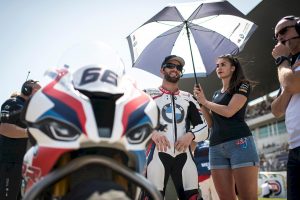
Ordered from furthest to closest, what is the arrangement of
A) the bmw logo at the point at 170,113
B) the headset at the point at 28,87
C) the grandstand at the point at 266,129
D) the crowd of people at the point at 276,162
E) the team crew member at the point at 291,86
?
1. the grandstand at the point at 266,129
2. the crowd of people at the point at 276,162
3. the bmw logo at the point at 170,113
4. the headset at the point at 28,87
5. the team crew member at the point at 291,86

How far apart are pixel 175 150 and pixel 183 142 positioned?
4.9 inches

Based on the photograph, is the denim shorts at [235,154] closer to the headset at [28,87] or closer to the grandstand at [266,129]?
the headset at [28,87]

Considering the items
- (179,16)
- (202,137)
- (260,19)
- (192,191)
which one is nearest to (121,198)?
(192,191)

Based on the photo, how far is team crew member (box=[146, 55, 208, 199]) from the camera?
11.9 ft

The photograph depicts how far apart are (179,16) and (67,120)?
3.59 metres

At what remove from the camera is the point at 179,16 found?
4.93m

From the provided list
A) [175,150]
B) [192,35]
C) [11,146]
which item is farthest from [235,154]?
[11,146]

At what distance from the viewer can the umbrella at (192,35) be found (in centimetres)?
489

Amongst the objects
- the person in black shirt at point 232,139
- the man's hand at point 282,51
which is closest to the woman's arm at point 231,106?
the person in black shirt at point 232,139

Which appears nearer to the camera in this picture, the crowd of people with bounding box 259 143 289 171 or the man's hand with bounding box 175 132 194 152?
the man's hand with bounding box 175 132 194 152

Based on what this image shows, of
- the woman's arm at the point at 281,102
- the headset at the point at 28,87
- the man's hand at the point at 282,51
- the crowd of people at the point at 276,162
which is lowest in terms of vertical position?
the crowd of people at the point at 276,162

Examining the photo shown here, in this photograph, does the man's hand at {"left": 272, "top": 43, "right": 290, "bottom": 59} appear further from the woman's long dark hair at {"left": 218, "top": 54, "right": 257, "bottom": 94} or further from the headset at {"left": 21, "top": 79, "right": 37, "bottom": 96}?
the headset at {"left": 21, "top": 79, "right": 37, "bottom": 96}

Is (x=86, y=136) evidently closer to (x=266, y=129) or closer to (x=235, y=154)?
(x=235, y=154)

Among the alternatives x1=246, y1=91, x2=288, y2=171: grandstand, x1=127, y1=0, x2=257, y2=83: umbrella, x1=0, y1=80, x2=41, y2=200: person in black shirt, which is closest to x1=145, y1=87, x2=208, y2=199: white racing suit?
x1=127, y1=0, x2=257, y2=83: umbrella
